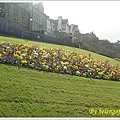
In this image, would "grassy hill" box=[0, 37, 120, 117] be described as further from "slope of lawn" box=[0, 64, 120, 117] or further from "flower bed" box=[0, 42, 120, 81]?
"flower bed" box=[0, 42, 120, 81]

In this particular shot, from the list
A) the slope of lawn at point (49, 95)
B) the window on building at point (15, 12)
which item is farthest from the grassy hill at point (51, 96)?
the window on building at point (15, 12)

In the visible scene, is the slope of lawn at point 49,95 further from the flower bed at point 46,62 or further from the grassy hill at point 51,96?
the flower bed at point 46,62

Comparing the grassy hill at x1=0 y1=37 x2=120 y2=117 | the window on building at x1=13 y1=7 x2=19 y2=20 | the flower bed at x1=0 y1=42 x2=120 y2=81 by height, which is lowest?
the grassy hill at x1=0 y1=37 x2=120 y2=117

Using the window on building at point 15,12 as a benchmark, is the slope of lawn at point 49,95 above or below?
below

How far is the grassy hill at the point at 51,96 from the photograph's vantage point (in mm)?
3686

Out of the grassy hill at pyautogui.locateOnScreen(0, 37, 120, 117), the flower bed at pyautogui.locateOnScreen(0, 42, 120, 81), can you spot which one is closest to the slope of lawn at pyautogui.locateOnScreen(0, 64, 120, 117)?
the grassy hill at pyautogui.locateOnScreen(0, 37, 120, 117)

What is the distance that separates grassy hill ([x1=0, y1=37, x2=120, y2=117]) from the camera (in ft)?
12.1

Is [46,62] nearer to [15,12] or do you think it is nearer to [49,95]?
[49,95]

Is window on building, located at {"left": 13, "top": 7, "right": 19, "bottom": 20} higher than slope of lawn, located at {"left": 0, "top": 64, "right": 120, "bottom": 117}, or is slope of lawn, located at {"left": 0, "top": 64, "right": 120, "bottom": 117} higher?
window on building, located at {"left": 13, "top": 7, "right": 19, "bottom": 20}

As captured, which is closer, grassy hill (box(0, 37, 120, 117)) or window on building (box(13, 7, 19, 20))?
grassy hill (box(0, 37, 120, 117))

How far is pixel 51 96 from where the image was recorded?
419 cm

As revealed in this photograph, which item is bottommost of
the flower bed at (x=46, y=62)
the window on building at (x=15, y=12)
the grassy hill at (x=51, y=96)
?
the grassy hill at (x=51, y=96)

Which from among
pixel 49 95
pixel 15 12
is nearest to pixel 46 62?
pixel 49 95

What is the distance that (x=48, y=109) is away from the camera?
150 inches
